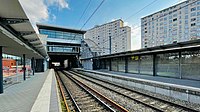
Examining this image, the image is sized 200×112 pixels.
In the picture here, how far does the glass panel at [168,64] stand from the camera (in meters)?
12.3

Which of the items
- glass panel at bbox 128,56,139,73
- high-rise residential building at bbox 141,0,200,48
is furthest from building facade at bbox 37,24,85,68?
high-rise residential building at bbox 141,0,200,48

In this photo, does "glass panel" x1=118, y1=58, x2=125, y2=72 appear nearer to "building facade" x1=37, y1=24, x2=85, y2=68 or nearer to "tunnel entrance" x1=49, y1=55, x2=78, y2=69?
"building facade" x1=37, y1=24, x2=85, y2=68

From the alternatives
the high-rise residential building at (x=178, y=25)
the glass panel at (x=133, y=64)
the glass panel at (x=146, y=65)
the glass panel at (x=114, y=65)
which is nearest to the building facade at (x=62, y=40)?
the glass panel at (x=114, y=65)

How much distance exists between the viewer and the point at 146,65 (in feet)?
51.4

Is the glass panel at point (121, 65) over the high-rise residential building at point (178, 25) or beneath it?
beneath

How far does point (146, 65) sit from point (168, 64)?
9.86ft

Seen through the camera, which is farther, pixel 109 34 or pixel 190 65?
pixel 109 34

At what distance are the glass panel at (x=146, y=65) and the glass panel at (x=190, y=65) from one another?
371cm

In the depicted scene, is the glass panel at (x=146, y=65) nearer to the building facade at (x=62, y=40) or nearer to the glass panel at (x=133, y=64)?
the glass panel at (x=133, y=64)

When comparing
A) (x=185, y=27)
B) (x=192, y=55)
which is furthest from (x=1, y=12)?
(x=185, y=27)

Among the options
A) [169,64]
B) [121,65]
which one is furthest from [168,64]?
[121,65]

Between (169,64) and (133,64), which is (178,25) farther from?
(169,64)

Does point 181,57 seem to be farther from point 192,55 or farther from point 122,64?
point 122,64

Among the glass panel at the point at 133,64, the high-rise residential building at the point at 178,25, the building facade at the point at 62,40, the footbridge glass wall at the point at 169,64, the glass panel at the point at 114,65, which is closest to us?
the footbridge glass wall at the point at 169,64
